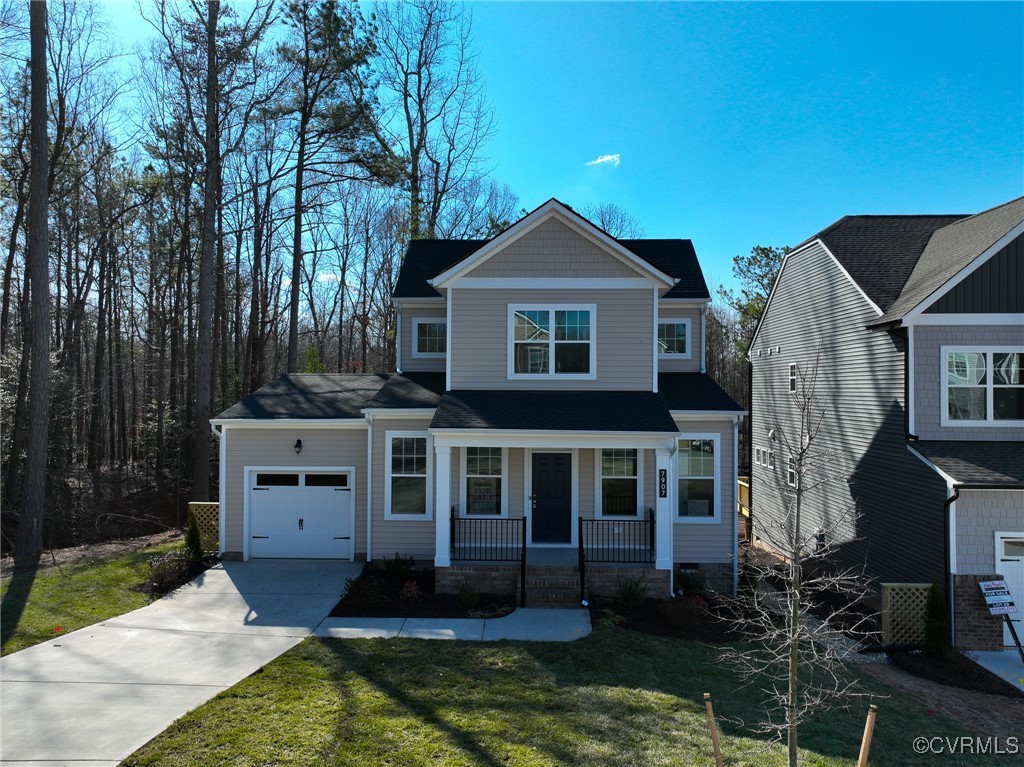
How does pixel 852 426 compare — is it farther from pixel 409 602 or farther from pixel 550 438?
pixel 409 602

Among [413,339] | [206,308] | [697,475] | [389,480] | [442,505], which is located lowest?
[442,505]

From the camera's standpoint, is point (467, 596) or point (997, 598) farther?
point (467, 596)

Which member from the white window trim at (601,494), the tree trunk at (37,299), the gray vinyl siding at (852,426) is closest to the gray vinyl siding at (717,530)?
the gray vinyl siding at (852,426)

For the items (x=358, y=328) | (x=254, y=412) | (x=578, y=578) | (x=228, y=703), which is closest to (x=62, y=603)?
(x=254, y=412)

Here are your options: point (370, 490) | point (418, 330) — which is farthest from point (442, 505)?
point (418, 330)

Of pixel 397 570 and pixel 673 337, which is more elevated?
pixel 673 337

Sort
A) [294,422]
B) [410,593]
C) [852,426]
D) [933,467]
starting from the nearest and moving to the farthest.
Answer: [410,593] → [933,467] → [294,422] → [852,426]

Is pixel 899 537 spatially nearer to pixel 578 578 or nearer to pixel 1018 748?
pixel 1018 748

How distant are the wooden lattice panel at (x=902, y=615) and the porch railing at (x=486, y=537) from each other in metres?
6.64

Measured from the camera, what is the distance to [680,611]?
10070 mm

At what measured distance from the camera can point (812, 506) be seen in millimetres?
16594

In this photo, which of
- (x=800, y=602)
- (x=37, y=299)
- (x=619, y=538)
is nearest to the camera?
(x=800, y=602)

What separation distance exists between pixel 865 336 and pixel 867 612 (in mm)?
6073

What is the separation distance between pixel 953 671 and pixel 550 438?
7.52 meters
